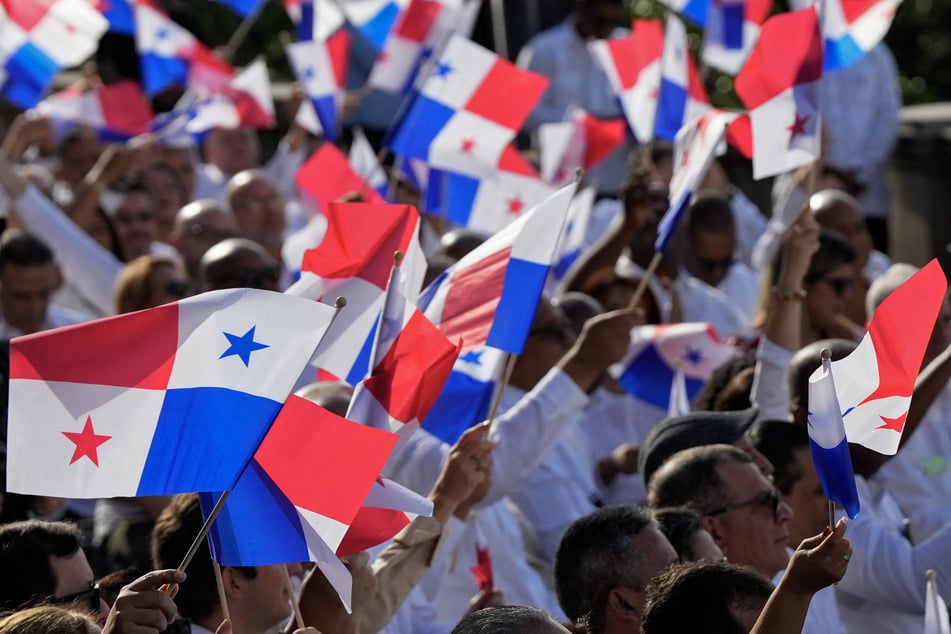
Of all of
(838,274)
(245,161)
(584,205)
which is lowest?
(245,161)

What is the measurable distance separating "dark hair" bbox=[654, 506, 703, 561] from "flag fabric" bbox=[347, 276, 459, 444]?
0.69 m

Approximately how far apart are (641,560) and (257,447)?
1050 millimetres

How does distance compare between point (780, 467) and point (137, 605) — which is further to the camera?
point (780, 467)

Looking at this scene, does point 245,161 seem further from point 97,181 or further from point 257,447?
point 257,447

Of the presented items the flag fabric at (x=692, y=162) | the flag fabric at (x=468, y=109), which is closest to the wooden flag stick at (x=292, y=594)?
the flag fabric at (x=692, y=162)

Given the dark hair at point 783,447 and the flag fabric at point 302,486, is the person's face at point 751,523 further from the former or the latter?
the flag fabric at point 302,486

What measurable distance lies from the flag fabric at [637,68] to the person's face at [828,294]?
2261 millimetres

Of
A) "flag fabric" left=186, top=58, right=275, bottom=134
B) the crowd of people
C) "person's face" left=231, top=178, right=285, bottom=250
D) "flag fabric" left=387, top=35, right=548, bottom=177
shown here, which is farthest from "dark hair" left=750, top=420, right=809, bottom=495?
"flag fabric" left=186, top=58, right=275, bottom=134

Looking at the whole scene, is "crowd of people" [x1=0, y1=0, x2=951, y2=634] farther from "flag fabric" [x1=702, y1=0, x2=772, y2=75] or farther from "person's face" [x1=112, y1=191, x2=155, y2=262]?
"flag fabric" [x1=702, y1=0, x2=772, y2=75]

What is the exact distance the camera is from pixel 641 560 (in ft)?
13.7

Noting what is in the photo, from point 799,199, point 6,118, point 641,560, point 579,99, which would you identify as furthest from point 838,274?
point 6,118

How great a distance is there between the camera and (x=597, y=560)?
165 inches

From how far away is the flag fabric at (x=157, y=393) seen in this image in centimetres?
363

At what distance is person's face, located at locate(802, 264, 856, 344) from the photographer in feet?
22.0
